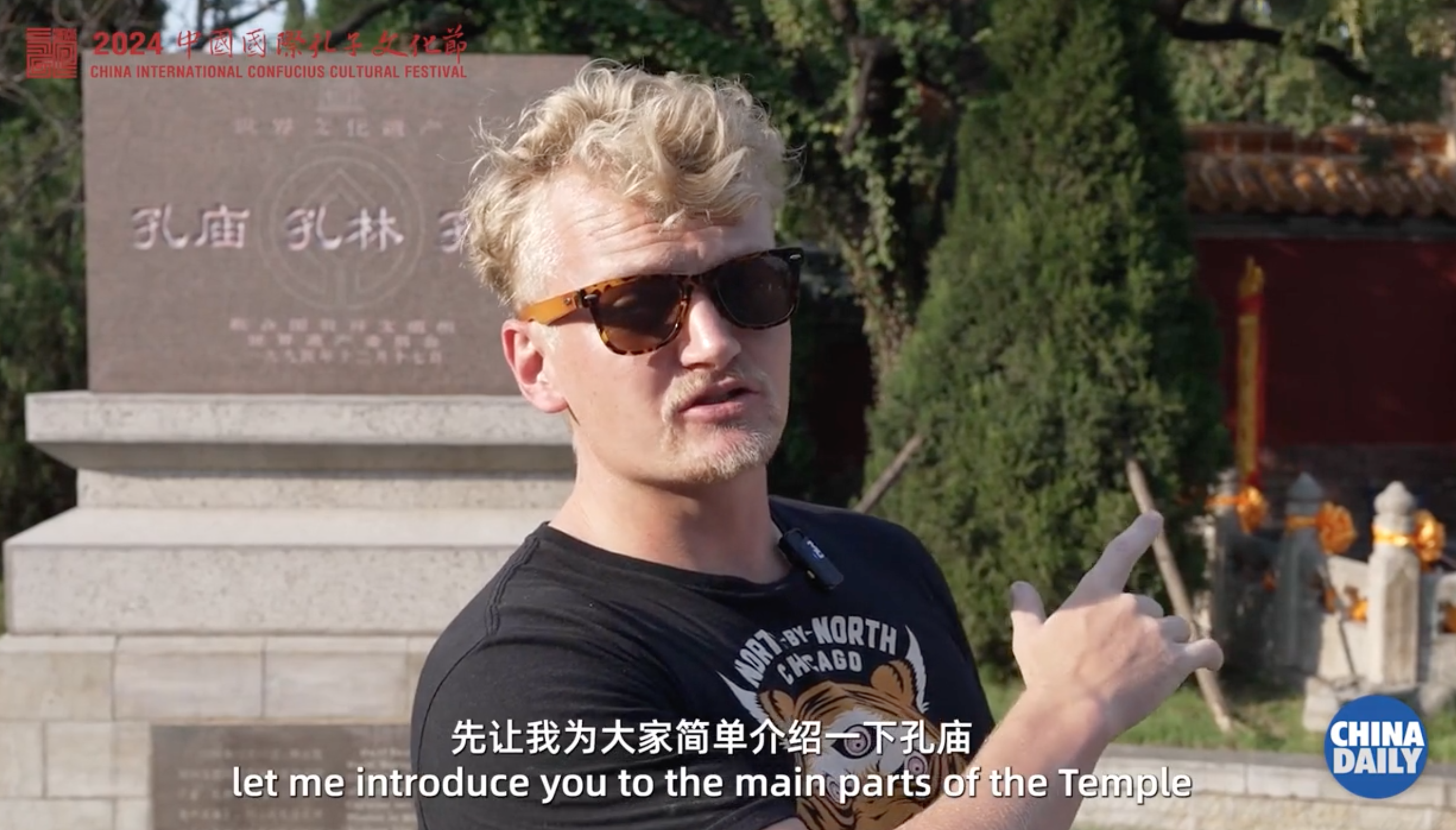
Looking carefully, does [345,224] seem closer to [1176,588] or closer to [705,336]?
[705,336]

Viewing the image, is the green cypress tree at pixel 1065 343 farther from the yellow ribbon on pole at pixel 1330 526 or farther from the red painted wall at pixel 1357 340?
the red painted wall at pixel 1357 340

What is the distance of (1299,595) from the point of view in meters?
6.09

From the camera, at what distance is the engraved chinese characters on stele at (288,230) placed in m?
3.92

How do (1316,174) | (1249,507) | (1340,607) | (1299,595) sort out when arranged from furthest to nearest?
(1316,174)
(1249,507)
(1299,595)
(1340,607)

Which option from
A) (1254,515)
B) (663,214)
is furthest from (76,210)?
(663,214)

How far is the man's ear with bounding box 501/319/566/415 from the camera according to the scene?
1.59 metres

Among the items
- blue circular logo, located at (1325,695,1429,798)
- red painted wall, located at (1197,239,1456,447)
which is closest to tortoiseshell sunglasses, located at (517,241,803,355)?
blue circular logo, located at (1325,695,1429,798)

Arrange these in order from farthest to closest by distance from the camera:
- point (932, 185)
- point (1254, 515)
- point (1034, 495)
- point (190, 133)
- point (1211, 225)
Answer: point (1211, 225) < point (932, 185) < point (1254, 515) < point (1034, 495) < point (190, 133)

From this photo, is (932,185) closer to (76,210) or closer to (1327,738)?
(1327,738)

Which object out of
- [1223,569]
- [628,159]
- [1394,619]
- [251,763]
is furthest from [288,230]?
[1223,569]

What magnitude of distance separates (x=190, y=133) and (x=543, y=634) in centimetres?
303

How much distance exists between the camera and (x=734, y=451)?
1.44m

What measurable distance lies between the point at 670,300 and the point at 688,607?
1.00 feet

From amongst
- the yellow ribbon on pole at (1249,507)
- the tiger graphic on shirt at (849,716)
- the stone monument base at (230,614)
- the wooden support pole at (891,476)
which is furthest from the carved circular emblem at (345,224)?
the yellow ribbon on pole at (1249,507)
